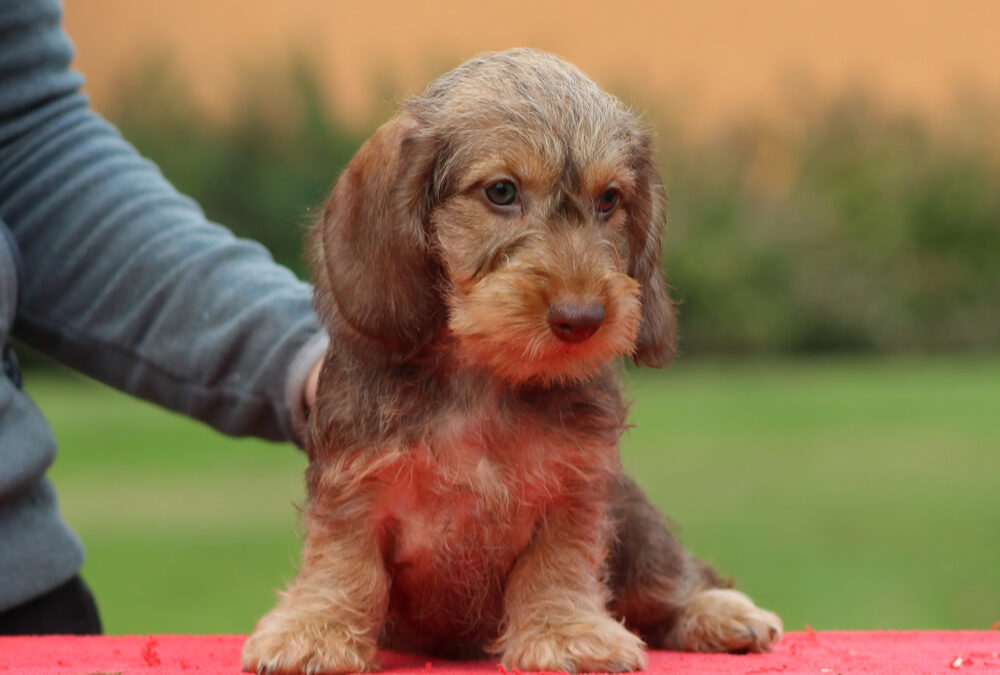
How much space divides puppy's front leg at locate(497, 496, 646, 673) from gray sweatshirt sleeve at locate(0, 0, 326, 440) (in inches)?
44.9

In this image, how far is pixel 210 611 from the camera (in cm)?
1080

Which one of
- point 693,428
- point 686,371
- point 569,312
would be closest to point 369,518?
point 569,312

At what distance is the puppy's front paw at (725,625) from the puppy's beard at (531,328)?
3.34ft

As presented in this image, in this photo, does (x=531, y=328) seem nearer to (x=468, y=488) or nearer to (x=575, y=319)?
(x=575, y=319)

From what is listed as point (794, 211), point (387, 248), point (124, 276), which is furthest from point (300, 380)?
point (794, 211)

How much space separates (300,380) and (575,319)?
1.38 m

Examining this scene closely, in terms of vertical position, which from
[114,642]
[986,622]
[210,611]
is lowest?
[210,611]

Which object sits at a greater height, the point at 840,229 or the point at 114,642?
the point at 840,229

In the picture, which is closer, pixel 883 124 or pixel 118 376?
pixel 118 376

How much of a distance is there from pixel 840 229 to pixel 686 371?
3.55m

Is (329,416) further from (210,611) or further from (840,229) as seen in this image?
(840,229)

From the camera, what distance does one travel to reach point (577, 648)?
3.29 meters

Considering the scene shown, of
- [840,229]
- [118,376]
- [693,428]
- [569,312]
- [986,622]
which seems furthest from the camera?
[840,229]

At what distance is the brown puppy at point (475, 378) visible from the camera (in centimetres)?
328
